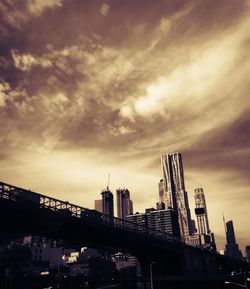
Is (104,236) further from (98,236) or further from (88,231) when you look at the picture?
(88,231)

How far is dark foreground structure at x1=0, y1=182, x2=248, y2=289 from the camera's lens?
61.5 metres

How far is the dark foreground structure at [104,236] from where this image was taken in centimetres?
6153

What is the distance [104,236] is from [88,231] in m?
7.62

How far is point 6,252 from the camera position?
488 ft

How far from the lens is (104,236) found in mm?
83438

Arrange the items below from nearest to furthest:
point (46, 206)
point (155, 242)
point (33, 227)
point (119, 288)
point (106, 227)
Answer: point (46, 206) < point (33, 227) < point (106, 227) < point (155, 242) < point (119, 288)

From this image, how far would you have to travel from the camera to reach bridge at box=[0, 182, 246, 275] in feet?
198

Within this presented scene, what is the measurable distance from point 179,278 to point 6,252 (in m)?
94.1

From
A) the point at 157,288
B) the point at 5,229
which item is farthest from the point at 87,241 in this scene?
the point at 157,288

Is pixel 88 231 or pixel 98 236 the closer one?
pixel 88 231

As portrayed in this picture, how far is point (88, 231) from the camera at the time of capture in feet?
254

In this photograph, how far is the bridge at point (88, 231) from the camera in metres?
60.4

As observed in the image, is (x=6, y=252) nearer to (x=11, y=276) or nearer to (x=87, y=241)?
(x=11, y=276)

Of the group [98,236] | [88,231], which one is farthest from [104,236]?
[88,231]
